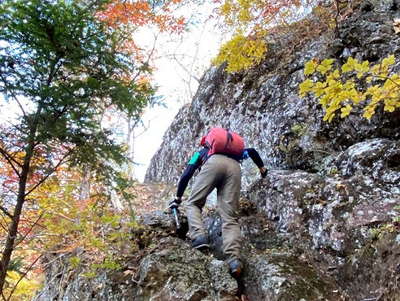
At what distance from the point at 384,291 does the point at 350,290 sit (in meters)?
0.49

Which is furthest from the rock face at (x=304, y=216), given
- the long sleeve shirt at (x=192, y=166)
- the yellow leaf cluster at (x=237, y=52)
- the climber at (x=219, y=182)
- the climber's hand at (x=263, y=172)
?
the yellow leaf cluster at (x=237, y=52)

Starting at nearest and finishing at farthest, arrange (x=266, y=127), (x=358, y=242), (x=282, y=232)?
(x=358, y=242)
(x=282, y=232)
(x=266, y=127)

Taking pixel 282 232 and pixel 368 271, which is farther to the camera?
pixel 282 232

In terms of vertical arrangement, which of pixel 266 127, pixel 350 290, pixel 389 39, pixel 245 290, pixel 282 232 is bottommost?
pixel 350 290

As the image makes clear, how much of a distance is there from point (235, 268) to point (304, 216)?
137 centimetres

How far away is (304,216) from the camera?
4953 mm

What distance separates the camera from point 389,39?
6.78m

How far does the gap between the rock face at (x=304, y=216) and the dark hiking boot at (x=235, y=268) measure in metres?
0.10

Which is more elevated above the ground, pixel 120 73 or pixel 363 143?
pixel 120 73

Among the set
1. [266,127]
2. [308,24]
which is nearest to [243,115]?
[266,127]

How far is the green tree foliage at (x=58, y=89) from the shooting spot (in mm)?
4367

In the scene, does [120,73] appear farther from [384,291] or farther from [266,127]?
[384,291]

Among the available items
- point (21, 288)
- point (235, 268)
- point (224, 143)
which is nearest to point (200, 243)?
point (235, 268)

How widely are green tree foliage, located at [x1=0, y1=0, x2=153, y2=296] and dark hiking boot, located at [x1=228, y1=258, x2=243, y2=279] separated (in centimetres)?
193
